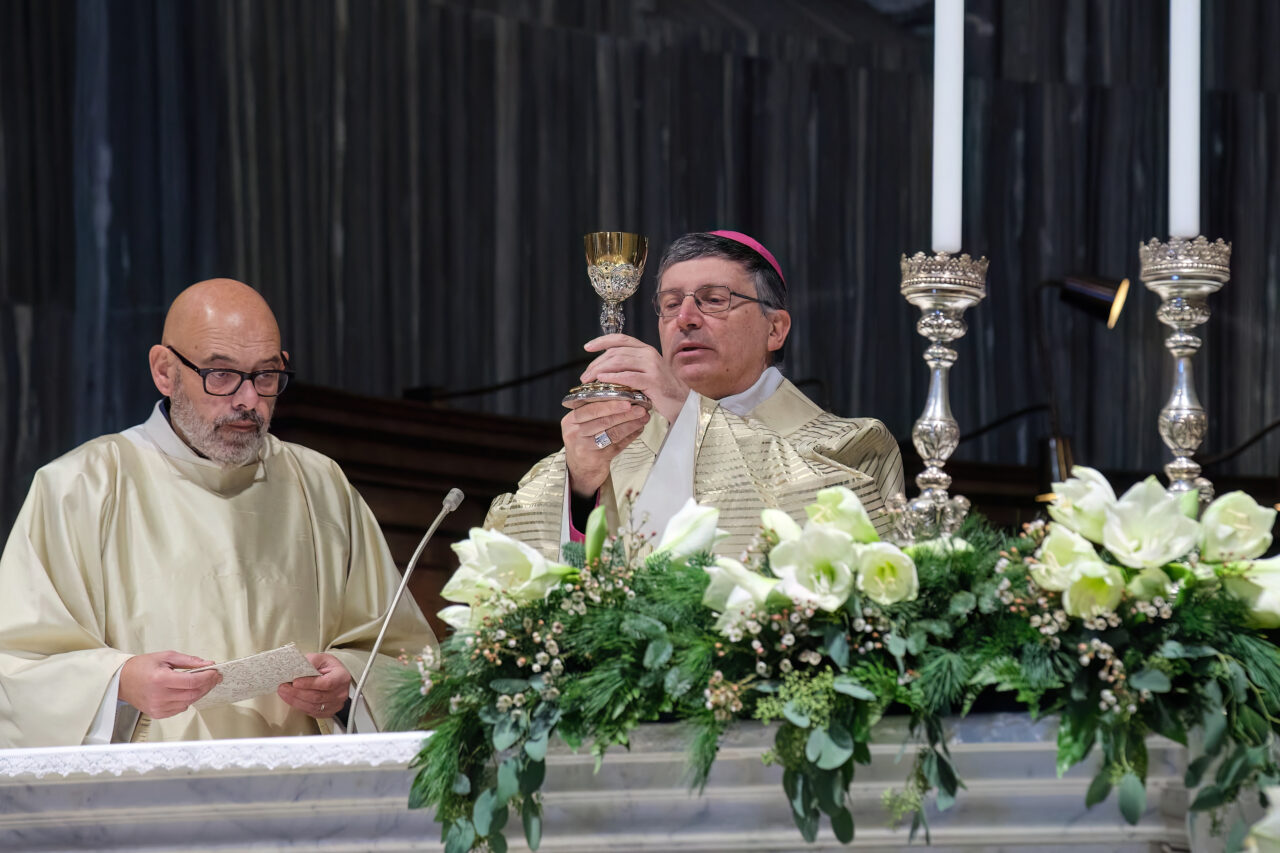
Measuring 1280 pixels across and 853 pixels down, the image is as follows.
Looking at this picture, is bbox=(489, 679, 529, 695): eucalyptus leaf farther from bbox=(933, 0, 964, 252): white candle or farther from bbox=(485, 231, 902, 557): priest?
bbox=(933, 0, 964, 252): white candle

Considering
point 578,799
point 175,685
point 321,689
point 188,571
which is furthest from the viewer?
point 188,571

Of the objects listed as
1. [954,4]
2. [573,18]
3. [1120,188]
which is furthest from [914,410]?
[954,4]

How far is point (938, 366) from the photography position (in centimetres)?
235

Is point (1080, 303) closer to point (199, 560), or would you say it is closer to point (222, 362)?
point (222, 362)

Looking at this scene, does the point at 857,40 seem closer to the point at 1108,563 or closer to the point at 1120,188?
the point at 1120,188

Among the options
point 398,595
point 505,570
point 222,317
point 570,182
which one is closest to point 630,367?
point 398,595

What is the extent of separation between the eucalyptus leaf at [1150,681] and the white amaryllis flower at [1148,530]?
121 mm

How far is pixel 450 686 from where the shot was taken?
87.4 inches

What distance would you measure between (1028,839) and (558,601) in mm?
629

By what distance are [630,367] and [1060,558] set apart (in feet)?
4.19

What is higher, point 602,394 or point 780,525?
point 602,394

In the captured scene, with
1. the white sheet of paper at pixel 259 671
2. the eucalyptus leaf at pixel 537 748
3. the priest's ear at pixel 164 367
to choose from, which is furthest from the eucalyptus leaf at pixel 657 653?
the priest's ear at pixel 164 367

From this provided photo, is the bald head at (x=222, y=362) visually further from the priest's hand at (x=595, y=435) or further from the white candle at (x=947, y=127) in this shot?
the white candle at (x=947, y=127)

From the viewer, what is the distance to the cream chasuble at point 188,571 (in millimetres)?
3877
